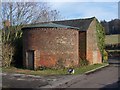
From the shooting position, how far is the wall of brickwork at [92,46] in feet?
108

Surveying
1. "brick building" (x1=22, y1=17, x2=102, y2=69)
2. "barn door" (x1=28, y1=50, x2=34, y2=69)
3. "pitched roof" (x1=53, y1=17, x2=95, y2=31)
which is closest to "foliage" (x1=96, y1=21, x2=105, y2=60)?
"pitched roof" (x1=53, y1=17, x2=95, y2=31)

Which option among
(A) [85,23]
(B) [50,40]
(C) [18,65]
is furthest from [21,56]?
(A) [85,23]

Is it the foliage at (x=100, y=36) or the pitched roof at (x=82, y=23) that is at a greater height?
the pitched roof at (x=82, y=23)

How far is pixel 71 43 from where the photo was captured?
27.8m

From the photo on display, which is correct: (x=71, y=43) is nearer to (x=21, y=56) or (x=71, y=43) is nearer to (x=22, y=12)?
(x=21, y=56)

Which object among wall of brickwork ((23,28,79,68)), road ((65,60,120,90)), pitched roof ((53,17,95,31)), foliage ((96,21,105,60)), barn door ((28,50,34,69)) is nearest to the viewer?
road ((65,60,120,90))

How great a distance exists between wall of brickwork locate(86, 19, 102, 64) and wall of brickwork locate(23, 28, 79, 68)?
6263 millimetres

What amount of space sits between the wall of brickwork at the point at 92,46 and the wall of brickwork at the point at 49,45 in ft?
20.5

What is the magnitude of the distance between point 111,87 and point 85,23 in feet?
61.6

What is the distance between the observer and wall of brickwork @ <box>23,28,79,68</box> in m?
26.3

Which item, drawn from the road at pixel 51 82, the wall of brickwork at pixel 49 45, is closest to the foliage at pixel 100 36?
the wall of brickwork at pixel 49 45

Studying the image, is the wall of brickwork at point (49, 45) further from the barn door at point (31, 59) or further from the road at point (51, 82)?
the road at point (51, 82)

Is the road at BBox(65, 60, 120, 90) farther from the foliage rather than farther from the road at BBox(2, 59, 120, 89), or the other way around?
the foliage

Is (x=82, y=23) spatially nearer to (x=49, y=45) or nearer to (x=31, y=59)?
(x=49, y=45)
